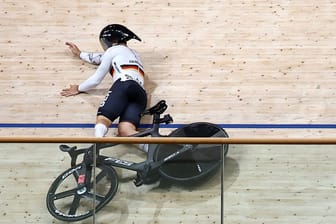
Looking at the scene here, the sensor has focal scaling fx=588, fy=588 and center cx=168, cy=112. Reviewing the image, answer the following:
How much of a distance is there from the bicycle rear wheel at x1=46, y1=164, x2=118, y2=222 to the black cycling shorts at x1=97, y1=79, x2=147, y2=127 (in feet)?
4.73

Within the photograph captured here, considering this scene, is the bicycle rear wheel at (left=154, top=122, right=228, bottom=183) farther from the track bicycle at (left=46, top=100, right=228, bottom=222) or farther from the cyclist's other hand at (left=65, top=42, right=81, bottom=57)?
the cyclist's other hand at (left=65, top=42, right=81, bottom=57)

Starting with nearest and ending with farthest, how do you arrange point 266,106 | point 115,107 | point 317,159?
point 317,159 → point 115,107 → point 266,106

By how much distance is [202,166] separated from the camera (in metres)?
3.22

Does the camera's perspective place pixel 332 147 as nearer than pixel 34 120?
Yes

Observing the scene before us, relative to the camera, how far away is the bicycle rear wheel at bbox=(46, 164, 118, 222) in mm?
3256

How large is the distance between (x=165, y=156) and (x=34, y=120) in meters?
2.08

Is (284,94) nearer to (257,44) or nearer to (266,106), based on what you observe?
(266,106)

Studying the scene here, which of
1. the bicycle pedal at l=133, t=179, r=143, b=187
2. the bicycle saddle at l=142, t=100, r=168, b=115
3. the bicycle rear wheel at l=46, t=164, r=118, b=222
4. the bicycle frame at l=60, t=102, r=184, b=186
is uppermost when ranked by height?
the bicycle frame at l=60, t=102, r=184, b=186

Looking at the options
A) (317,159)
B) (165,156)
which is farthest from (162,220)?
(317,159)

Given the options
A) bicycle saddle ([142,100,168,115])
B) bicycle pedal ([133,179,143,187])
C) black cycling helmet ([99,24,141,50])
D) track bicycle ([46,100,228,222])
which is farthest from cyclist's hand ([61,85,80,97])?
bicycle pedal ([133,179,143,187])

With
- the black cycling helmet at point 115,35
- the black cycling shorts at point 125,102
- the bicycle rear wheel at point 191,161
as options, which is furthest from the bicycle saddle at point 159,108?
the bicycle rear wheel at point 191,161

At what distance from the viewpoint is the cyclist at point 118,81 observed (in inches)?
184

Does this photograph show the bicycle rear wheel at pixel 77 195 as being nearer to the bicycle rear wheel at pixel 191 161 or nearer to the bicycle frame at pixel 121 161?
the bicycle frame at pixel 121 161

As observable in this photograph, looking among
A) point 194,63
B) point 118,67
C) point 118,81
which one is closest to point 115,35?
point 118,67
